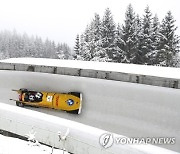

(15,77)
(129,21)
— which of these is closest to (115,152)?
(15,77)

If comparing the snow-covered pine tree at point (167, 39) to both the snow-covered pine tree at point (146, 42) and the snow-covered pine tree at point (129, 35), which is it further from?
the snow-covered pine tree at point (129, 35)

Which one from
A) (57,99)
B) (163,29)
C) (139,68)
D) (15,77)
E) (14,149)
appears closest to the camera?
(14,149)

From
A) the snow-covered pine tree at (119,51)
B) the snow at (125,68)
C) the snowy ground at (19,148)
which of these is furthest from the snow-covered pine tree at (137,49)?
the snowy ground at (19,148)

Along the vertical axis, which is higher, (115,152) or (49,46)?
(49,46)

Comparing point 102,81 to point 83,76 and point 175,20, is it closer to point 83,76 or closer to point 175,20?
point 83,76

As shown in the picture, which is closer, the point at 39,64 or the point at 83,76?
the point at 83,76

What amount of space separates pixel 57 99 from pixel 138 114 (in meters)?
2.12

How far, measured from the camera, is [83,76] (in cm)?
680

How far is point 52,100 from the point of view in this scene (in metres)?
7.05

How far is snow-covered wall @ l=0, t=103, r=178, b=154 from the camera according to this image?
3453mm

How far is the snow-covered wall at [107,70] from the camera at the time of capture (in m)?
5.78

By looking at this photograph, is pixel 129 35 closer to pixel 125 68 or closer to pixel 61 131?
pixel 125 68

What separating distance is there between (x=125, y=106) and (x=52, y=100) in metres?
1.92

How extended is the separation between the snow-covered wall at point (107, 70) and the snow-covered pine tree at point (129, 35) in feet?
52.1
